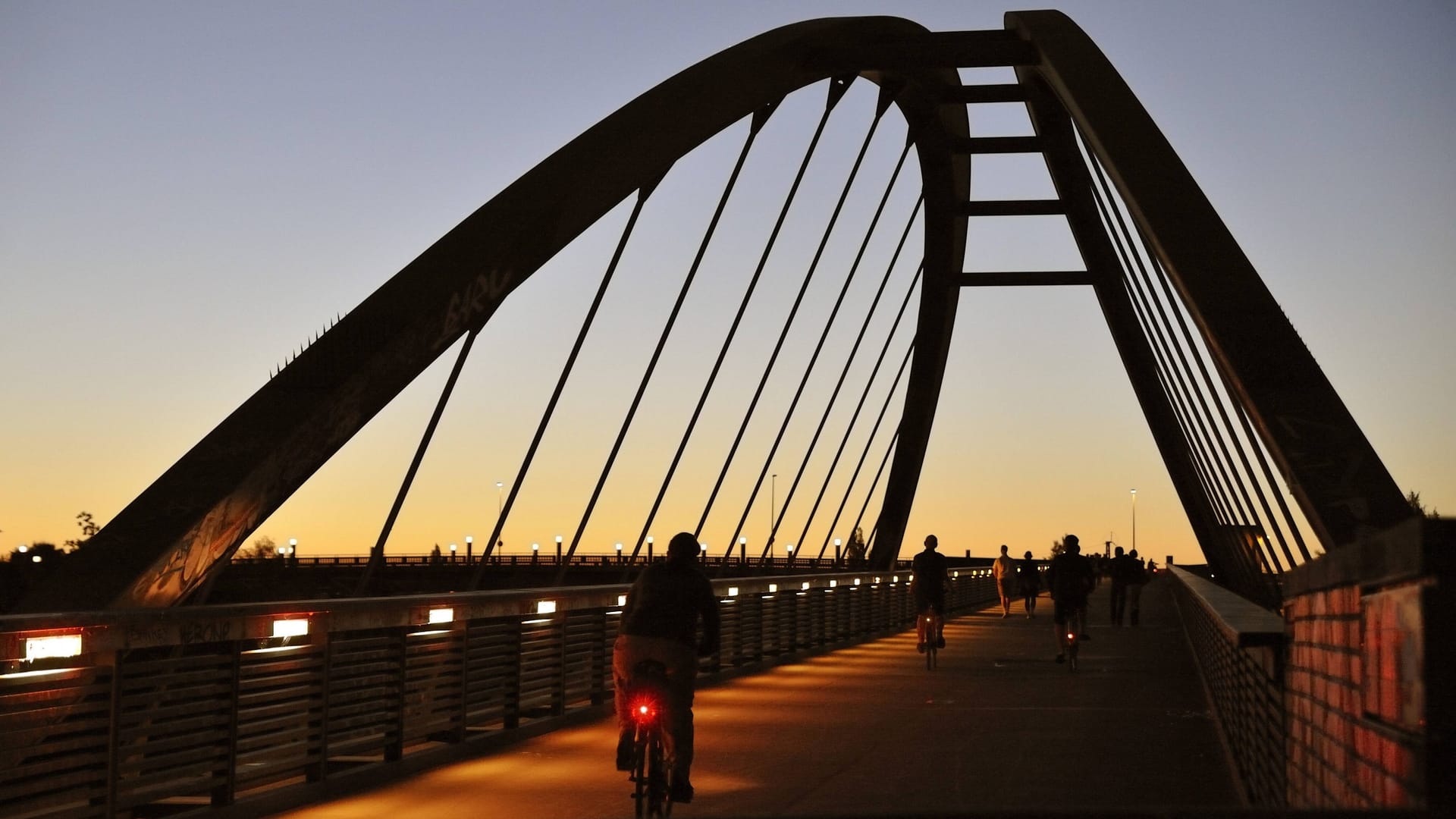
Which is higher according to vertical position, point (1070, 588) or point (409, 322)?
point (409, 322)

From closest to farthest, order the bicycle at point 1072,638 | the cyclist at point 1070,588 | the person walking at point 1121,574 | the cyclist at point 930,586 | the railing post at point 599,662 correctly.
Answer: the railing post at point 599,662
the bicycle at point 1072,638
the cyclist at point 1070,588
the cyclist at point 930,586
the person walking at point 1121,574

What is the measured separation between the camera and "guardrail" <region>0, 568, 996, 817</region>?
752cm

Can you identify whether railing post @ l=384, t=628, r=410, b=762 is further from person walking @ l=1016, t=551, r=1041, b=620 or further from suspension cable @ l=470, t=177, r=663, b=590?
person walking @ l=1016, t=551, r=1041, b=620

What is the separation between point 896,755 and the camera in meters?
11.6

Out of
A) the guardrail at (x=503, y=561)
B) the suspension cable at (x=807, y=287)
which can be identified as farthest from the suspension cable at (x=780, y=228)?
the guardrail at (x=503, y=561)

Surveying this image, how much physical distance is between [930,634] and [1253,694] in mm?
12233

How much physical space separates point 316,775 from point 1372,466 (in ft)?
31.6

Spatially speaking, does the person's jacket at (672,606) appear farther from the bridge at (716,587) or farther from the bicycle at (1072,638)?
the bicycle at (1072,638)

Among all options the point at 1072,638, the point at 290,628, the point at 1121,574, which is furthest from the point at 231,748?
the point at 1121,574

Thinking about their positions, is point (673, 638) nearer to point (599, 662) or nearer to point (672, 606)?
point (672, 606)

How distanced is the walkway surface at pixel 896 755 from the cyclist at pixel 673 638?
0.38 meters

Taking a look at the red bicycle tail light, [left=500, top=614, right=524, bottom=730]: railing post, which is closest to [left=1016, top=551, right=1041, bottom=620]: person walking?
[left=500, top=614, right=524, bottom=730]: railing post

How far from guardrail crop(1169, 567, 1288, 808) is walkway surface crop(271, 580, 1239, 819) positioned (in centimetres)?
33

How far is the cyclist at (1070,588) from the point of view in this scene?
20.6 metres
